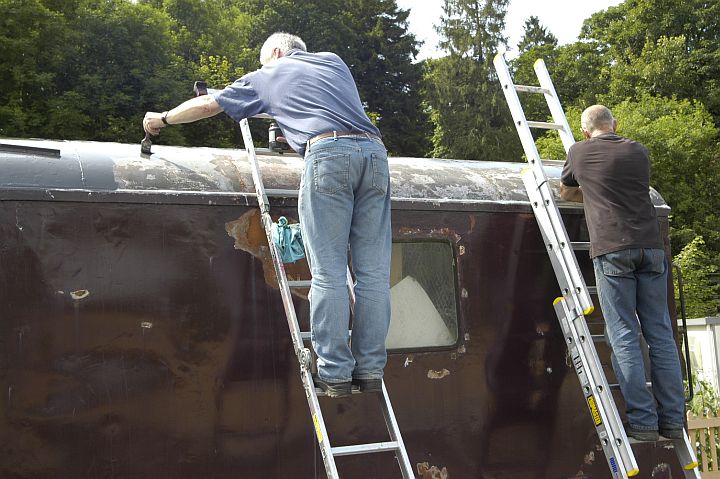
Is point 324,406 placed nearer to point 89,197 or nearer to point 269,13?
point 89,197

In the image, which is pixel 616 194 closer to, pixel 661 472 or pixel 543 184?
pixel 543 184

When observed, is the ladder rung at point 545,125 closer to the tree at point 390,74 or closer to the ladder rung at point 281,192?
the ladder rung at point 281,192

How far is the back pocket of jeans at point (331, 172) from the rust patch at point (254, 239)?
0.82 m

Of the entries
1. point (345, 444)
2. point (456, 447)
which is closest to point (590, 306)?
point (456, 447)

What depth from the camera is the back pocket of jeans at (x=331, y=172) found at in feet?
12.8

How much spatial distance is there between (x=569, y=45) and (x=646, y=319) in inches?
1689

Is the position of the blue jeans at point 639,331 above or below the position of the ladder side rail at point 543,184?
below

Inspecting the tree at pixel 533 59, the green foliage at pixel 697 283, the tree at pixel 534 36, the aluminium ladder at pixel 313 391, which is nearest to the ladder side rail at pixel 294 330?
the aluminium ladder at pixel 313 391

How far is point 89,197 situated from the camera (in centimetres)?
423

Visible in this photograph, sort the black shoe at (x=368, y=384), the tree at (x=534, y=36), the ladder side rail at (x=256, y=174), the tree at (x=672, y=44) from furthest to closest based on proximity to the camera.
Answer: the tree at (x=534, y=36) < the tree at (x=672, y=44) < the ladder side rail at (x=256, y=174) < the black shoe at (x=368, y=384)

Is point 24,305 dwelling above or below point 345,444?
above

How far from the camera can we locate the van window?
502 centimetres

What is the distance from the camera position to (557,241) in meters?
5.31

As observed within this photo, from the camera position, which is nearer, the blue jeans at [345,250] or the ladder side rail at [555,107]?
the blue jeans at [345,250]
